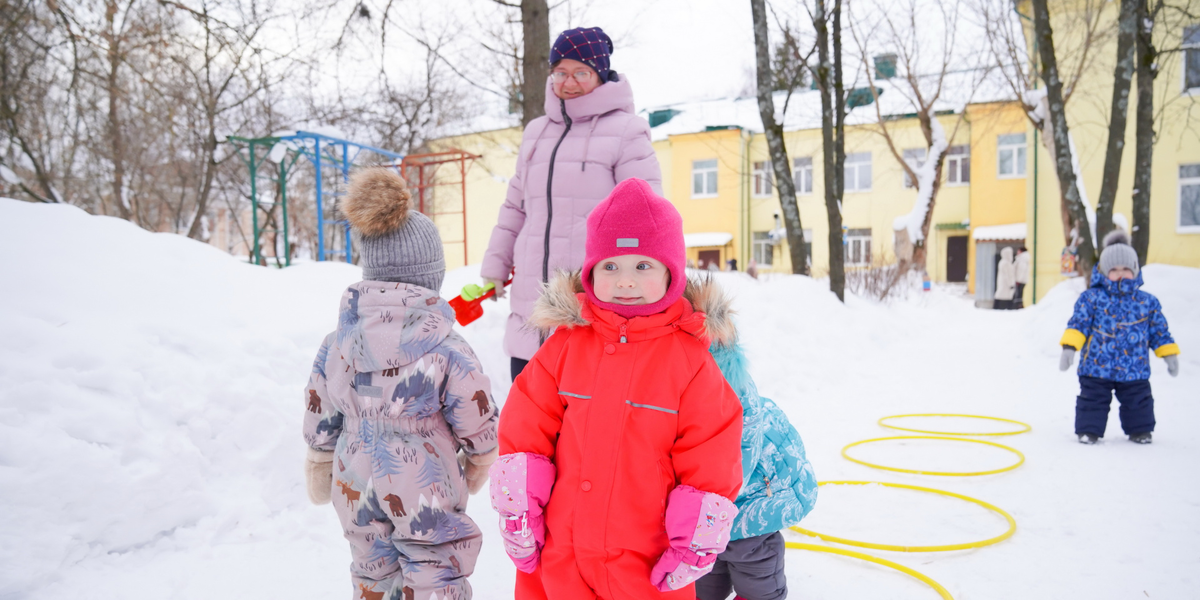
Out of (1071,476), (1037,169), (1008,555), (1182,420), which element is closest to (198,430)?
(1008,555)

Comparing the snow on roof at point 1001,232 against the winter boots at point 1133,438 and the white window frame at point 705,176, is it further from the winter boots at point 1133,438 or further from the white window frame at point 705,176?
the winter boots at point 1133,438

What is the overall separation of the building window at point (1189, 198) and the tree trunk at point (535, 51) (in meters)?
19.0

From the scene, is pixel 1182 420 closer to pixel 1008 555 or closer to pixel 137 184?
pixel 1008 555

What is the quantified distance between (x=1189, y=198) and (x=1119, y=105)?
38.3 feet

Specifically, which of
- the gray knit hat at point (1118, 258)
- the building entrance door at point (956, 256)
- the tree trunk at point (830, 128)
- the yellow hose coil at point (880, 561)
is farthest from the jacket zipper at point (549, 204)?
the building entrance door at point (956, 256)

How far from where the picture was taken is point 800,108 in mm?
28375

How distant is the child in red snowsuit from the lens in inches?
64.6

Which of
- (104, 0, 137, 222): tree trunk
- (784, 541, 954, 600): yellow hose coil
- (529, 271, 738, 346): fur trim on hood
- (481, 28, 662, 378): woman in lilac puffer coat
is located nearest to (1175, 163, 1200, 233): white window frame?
(784, 541, 954, 600): yellow hose coil

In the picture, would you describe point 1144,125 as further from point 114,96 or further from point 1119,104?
point 114,96

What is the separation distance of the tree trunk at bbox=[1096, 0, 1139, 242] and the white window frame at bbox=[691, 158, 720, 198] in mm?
20374

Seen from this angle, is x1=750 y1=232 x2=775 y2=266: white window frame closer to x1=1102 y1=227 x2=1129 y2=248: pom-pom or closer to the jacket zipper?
x1=1102 y1=227 x2=1129 y2=248: pom-pom

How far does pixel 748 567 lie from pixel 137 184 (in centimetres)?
2147

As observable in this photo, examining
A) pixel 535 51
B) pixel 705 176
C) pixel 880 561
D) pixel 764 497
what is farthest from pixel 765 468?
pixel 705 176

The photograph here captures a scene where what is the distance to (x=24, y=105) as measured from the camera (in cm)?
1034
